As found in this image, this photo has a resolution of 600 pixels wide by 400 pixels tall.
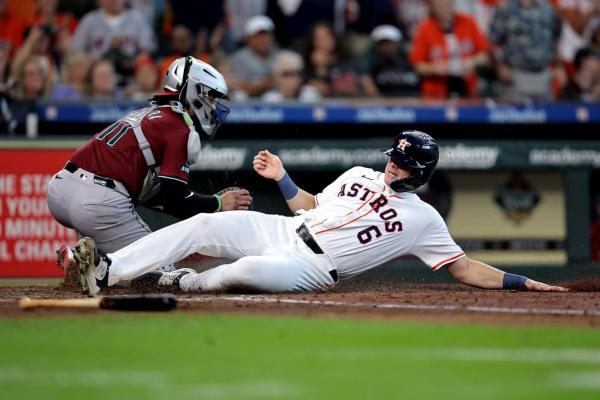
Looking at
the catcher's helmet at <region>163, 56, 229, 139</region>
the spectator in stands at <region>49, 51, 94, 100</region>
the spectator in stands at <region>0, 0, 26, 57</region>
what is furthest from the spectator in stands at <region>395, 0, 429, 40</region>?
the catcher's helmet at <region>163, 56, 229, 139</region>

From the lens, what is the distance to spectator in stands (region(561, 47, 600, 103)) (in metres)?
13.5

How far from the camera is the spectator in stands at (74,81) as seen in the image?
1280 centimetres

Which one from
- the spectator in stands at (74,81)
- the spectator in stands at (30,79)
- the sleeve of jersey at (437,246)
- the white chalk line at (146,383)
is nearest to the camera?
the white chalk line at (146,383)

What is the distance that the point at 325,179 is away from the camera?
505 inches

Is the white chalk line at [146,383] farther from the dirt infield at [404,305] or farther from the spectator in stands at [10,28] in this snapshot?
the spectator in stands at [10,28]

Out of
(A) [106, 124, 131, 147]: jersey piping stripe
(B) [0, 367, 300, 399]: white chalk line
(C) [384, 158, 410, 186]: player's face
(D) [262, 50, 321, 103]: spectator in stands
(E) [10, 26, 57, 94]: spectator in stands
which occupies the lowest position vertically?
(B) [0, 367, 300, 399]: white chalk line

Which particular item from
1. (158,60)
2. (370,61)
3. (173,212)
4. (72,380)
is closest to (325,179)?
(370,61)

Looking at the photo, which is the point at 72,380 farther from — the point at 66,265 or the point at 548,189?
the point at 548,189

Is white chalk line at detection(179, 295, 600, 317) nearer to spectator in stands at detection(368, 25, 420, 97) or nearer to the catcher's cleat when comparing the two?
the catcher's cleat

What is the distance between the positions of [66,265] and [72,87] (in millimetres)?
5030

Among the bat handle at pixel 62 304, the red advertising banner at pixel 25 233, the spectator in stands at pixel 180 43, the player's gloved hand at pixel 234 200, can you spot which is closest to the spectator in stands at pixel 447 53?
the spectator in stands at pixel 180 43

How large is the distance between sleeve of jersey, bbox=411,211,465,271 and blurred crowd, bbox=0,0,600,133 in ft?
16.3

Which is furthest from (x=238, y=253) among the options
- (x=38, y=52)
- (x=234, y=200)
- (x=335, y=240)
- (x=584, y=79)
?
(x=584, y=79)

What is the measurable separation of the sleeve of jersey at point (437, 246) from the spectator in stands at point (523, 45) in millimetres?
5471
